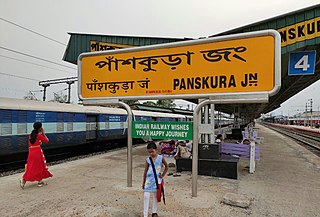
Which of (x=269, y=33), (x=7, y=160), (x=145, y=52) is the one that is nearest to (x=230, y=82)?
(x=269, y=33)

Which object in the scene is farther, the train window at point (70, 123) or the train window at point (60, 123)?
the train window at point (70, 123)

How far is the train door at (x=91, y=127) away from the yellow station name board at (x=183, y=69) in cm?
651

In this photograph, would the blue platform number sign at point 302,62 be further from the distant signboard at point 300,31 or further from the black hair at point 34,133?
the black hair at point 34,133

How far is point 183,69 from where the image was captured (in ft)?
18.4

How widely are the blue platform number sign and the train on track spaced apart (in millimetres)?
9833

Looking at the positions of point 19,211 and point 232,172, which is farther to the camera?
point 232,172

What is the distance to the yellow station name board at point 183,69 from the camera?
493 cm

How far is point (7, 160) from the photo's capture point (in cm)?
944

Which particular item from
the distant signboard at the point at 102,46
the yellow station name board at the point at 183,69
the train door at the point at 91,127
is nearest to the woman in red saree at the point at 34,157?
the yellow station name board at the point at 183,69

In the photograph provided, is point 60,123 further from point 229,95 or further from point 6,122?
point 229,95

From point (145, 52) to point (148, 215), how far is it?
12.9 feet

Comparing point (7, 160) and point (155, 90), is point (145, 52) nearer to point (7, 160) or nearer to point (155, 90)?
point (155, 90)

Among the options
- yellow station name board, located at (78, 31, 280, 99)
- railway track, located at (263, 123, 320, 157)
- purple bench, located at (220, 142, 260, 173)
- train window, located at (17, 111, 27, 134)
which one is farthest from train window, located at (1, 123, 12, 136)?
railway track, located at (263, 123, 320, 157)

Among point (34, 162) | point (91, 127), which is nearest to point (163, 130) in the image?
point (34, 162)
